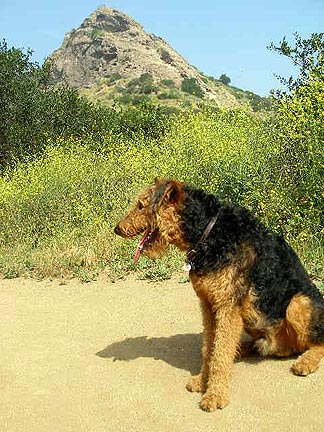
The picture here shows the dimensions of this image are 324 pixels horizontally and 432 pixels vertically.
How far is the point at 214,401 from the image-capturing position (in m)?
4.07

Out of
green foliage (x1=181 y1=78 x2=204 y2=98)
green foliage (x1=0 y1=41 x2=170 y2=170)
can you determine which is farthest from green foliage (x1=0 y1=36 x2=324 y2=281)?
green foliage (x1=181 y1=78 x2=204 y2=98)

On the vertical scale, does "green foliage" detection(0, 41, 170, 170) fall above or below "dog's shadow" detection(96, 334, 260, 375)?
above

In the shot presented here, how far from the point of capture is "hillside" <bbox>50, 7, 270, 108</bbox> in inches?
2594

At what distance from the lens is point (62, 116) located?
21.3 meters

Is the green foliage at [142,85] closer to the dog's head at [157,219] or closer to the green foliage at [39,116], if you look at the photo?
the green foliage at [39,116]

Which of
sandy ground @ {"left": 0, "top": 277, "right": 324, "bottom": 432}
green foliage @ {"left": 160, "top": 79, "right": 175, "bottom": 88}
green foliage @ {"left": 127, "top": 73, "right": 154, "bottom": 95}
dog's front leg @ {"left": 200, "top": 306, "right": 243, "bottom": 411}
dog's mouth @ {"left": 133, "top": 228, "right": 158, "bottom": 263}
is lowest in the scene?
sandy ground @ {"left": 0, "top": 277, "right": 324, "bottom": 432}

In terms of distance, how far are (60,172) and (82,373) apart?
720 cm

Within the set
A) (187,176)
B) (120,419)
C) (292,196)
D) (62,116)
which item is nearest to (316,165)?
(292,196)

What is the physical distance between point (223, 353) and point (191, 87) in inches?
2626

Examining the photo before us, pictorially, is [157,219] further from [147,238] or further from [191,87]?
[191,87]

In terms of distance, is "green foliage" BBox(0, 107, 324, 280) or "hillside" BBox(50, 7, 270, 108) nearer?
"green foliage" BBox(0, 107, 324, 280)

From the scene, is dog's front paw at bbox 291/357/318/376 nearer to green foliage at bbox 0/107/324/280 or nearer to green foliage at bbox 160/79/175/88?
green foliage at bbox 0/107/324/280

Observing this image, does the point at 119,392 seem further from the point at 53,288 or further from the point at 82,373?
the point at 53,288

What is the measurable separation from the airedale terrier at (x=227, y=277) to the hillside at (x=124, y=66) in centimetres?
5360
